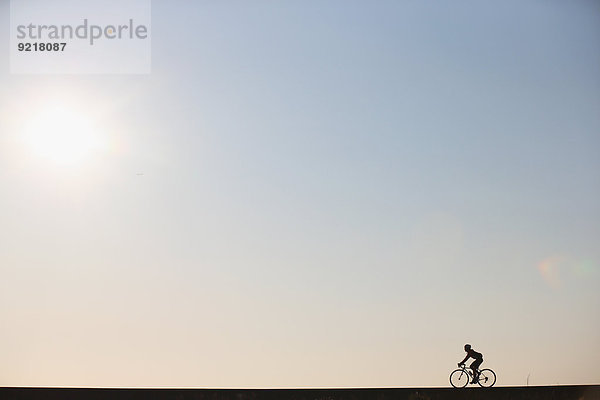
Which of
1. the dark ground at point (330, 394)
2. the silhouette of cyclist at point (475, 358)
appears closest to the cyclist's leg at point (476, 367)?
the silhouette of cyclist at point (475, 358)

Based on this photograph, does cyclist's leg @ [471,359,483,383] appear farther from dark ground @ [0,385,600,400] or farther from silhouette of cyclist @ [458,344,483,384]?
dark ground @ [0,385,600,400]

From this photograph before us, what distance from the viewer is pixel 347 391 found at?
9.70 m

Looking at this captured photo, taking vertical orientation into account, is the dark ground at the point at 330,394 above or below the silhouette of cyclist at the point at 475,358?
below

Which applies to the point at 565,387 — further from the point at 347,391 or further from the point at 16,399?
the point at 16,399

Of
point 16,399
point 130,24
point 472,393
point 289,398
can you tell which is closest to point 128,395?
point 16,399

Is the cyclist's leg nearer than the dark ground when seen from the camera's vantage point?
No

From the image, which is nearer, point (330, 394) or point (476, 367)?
point (330, 394)

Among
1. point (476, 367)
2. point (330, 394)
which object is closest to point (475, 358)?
point (476, 367)

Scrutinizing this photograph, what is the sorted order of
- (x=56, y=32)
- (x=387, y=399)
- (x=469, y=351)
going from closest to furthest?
(x=387, y=399)
(x=56, y=32)
(x=469, y=351)

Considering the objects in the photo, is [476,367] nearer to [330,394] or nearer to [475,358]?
[475,358]

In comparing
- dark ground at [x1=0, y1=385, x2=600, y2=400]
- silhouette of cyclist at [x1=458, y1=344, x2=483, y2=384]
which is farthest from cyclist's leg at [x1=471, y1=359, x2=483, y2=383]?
→ dark ground at [x1=0, y1=385, x2=600, y2=400]

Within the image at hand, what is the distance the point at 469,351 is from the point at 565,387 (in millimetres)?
2030

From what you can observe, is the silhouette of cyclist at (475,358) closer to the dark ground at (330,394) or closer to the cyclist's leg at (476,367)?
the cyclist's leg at (476,367)

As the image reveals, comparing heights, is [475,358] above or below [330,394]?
above
